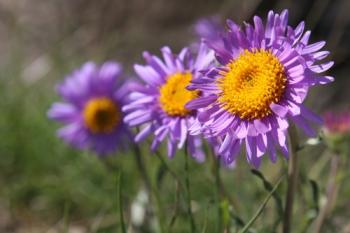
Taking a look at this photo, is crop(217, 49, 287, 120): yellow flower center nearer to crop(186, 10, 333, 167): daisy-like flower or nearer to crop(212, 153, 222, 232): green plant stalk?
crop(186, 10, 333, 167): daisy-like flower

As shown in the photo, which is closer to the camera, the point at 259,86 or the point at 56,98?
the point at 259,86

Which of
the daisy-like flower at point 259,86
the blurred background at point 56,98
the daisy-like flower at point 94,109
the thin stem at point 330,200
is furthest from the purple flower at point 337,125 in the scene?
the daisy-like flower at point 94,109

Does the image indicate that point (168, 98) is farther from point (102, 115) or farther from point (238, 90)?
point (102, 115)

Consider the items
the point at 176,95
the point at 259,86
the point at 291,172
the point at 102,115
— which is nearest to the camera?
the point at 259,86

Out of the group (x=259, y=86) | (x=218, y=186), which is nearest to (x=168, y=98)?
(x=218, y=186)

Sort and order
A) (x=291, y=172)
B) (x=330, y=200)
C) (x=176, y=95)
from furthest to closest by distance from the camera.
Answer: (x=330, y=200) → (x=176, y=95) → (x=291, y=172)

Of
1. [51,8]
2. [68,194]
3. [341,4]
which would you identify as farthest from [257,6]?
[51,8]

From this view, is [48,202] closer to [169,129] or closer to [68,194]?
[68,194]
